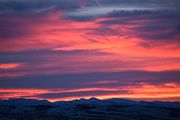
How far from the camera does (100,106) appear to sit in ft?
598

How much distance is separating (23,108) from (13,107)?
14.5 feet

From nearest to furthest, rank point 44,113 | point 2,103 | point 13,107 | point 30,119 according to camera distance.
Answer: point 30,119, point 44,113, point 13,107, point 2,103

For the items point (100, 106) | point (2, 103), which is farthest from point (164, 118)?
point (2, 103)

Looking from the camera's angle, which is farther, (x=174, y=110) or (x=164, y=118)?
(x=174, y=110)

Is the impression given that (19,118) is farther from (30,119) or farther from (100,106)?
(100,106)

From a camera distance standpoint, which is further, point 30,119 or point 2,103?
point 2,103

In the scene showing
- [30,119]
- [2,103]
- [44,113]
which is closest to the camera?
[30,119]

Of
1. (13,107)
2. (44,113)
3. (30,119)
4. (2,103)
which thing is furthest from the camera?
(2,103)

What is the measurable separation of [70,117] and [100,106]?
739 inches

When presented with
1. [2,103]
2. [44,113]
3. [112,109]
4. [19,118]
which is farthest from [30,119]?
[2,103]

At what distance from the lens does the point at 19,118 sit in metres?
162

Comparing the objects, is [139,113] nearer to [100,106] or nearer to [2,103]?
[100,106]

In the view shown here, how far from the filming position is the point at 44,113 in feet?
576

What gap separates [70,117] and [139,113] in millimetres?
18777
